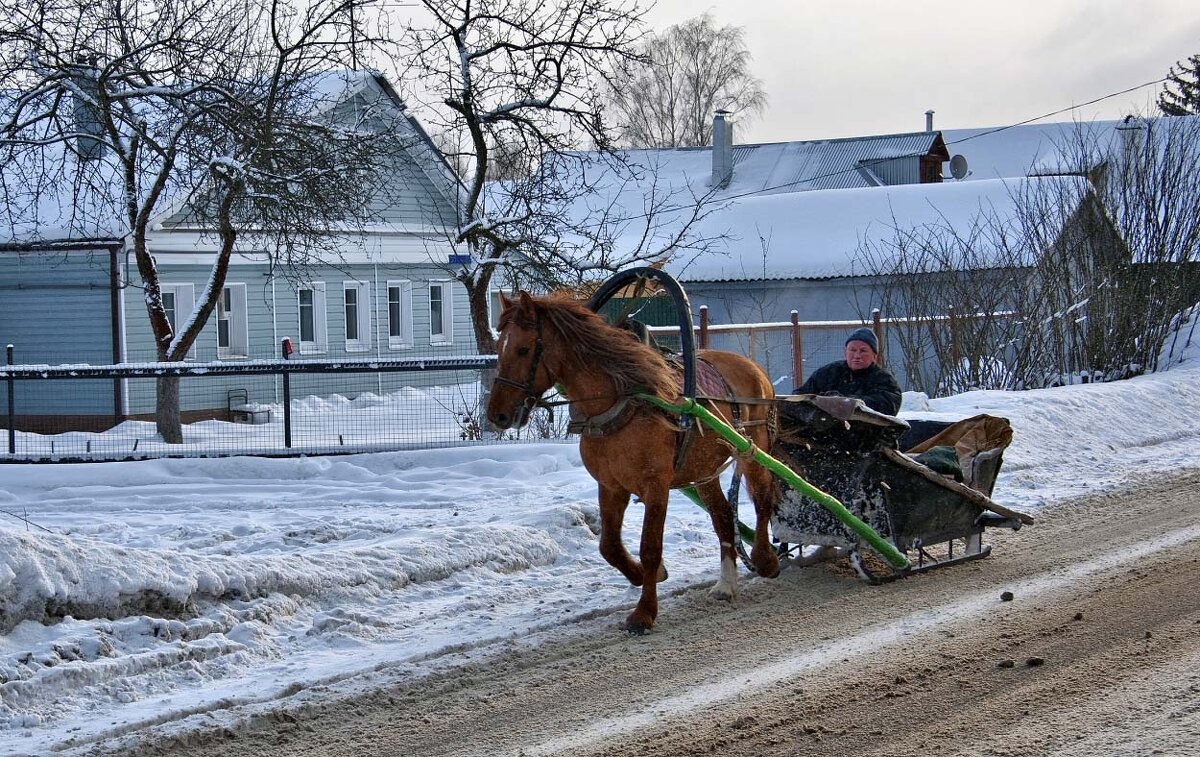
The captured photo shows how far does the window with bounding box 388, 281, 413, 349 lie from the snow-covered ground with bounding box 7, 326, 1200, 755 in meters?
15.4

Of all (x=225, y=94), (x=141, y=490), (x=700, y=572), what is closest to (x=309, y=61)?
(x=225, y=94)

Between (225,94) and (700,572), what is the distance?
7.90 metres

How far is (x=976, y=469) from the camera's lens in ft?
27.9

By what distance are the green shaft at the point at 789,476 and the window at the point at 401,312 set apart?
68.4ft

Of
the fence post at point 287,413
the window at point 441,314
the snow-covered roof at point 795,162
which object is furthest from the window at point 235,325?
the snow-covered roof at point 795,162

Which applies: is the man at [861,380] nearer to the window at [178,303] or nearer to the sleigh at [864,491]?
the sleigh at [864,491]

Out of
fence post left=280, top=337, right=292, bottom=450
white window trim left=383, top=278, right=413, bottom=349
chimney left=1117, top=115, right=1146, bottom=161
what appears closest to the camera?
fence post left=280, top=337, right=292, bottom=450

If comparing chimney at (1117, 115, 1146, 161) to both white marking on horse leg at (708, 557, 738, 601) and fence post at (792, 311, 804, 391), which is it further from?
white marking on horse leg at (708, 557, 738, 601)

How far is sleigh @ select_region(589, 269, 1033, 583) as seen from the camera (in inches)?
302

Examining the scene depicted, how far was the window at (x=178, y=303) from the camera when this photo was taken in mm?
23219

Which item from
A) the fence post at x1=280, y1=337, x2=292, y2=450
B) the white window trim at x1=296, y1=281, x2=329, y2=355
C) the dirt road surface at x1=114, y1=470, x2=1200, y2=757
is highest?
the white window trim at x1=296, y1=281, x2=329, y2=355

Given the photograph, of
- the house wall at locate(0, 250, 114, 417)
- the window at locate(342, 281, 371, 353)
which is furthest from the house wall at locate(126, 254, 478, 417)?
the house wall at locate(0, 250, 114, 417)

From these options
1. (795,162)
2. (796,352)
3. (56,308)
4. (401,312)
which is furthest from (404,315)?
(795,162)

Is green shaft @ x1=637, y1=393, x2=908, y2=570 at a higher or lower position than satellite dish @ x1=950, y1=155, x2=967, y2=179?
lower
